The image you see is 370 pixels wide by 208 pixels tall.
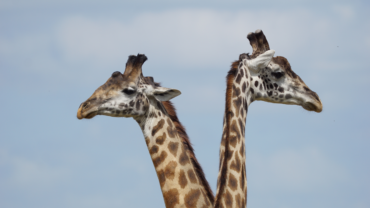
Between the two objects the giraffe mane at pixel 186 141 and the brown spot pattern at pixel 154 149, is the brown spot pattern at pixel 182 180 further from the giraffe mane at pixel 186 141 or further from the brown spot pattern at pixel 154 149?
the brown spot pattern at pixel 154 149

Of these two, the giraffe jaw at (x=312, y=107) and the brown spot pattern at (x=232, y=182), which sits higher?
the giraffe jaw at (x=312, y=107)

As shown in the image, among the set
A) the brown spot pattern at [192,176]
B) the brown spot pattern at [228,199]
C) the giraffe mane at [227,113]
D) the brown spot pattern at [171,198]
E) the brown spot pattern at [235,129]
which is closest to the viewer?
the brown spot pattern at [228,199]

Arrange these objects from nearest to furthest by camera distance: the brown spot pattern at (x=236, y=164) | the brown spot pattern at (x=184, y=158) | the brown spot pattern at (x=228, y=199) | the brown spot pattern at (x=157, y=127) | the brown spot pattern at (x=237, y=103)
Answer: the brown spot pattern at (x=228, y=199) → the brown spot pattern at (x=236, y=164) → the brown spot pattern at (x=237, y=103) → the brown spot pattern at (x=184, y=158) → the brown spot pattern at (x=157, y=127)

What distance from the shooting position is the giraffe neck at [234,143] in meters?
8.04

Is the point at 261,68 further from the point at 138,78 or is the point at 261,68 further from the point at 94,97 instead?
the point at 94,97

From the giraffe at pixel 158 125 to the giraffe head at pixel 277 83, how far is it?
4.86 ft

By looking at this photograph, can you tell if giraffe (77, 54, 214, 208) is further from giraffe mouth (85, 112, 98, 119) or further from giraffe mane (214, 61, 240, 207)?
giraffe mane (214, 61, 240, 207)

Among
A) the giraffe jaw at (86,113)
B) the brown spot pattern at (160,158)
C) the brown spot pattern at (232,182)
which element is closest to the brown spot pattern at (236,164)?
the brown spot pattern at (232,182)

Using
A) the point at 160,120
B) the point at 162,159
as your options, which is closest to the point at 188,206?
the point at 162,159

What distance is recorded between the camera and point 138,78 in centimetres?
966

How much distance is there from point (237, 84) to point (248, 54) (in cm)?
74

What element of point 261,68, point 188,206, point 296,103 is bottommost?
point 188,206

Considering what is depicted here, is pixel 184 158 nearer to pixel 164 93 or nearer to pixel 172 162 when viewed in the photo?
pixel 172 162

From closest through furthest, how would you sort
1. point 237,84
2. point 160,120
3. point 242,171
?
point 242,171, point 237,84, point 160,120
